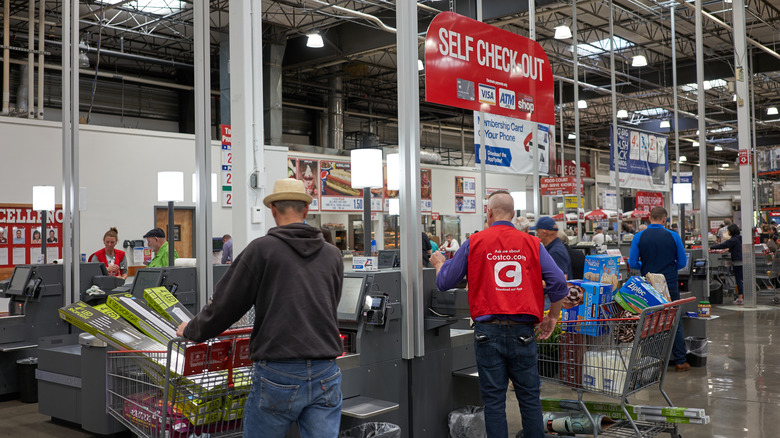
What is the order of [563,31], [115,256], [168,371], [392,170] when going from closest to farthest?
[168,371] < [115,256] < [392,170] < [563,31]

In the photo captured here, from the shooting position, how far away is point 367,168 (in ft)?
19.4

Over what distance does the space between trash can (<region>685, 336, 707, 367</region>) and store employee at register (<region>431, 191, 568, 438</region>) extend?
→ 4005mm

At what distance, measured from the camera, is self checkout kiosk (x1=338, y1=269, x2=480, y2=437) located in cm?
372

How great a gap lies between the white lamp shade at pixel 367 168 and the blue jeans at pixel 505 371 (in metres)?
2.44

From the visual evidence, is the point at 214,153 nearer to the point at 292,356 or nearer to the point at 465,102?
the point at 465,102

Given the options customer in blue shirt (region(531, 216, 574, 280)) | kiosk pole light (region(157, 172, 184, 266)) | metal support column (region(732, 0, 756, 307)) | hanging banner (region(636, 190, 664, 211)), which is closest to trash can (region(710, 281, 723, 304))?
metal support column (region(732, 0, 756, 307))

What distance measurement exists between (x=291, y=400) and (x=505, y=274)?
1486 millimetres

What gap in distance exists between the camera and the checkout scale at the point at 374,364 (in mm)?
3781

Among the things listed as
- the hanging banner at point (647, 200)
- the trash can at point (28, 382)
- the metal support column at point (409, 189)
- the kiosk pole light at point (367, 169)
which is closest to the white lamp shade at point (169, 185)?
the kiosk pole light at point (367, 169)

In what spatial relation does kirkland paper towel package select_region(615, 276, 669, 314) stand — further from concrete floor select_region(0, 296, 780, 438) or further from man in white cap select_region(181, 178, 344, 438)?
man in white cap select_region(181, 178, 344, 438)

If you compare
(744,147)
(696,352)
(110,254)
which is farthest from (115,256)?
(744,147)

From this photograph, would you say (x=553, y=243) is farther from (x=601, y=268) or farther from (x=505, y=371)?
(x=505, y=371)

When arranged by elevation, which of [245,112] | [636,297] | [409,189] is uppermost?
[245,112]

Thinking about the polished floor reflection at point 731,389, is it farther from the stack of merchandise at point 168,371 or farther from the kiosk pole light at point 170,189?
the kiosk pole light at point 170,189
